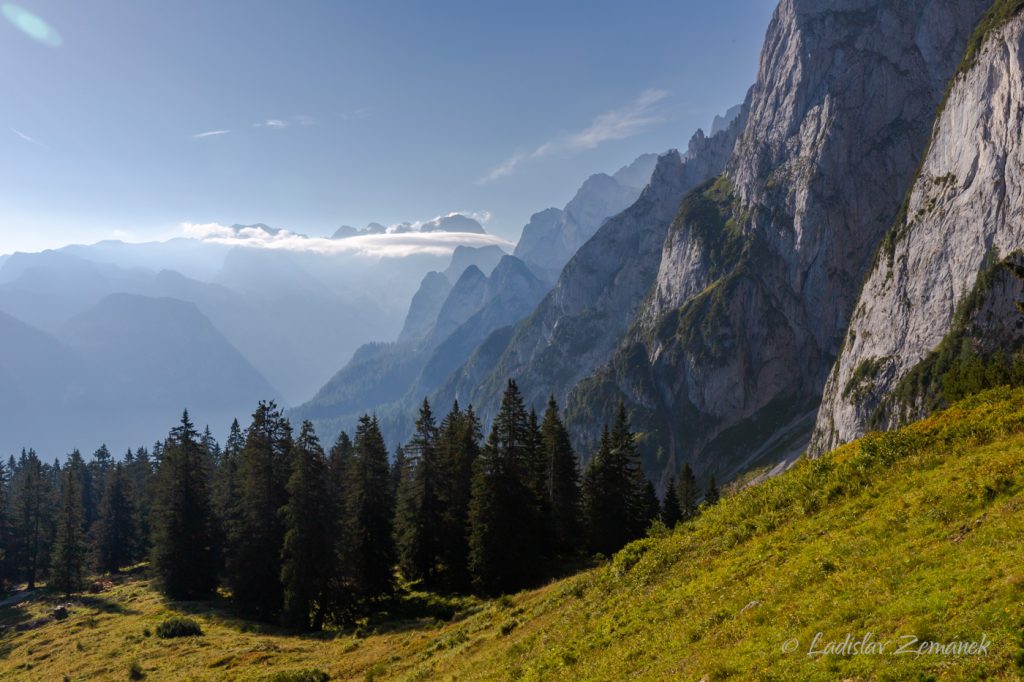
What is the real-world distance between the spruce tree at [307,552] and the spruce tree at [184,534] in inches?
604

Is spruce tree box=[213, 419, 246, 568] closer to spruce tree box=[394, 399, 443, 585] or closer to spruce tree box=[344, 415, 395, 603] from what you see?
spruce tree box=[344, 415, 395, 603]

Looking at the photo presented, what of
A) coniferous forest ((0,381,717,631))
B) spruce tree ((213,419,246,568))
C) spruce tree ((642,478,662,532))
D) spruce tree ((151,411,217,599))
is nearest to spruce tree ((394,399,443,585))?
coniferous forest ((0,381,717,631))

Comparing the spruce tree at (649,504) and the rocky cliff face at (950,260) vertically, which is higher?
the rocky cliff face at (950,260)

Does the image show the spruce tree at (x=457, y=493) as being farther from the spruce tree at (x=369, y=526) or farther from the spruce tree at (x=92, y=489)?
the spruce tree at (x=92, y=489)

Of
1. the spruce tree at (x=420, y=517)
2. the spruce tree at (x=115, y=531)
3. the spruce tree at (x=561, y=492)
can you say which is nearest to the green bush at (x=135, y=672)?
the spruce tree at (x=420, y=517)

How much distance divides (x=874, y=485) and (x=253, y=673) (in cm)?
3080

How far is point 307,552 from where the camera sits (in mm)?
45125

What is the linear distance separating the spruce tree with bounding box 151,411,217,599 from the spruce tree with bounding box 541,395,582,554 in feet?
114

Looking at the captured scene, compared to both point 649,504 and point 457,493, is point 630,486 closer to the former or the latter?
point 649,504

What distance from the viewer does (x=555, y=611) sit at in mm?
25656

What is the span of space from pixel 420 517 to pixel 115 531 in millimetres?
57133

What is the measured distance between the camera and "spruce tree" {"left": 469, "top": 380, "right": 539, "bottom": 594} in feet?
147

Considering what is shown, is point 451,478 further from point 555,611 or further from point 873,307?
point 873,307

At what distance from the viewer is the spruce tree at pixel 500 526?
44.9m
